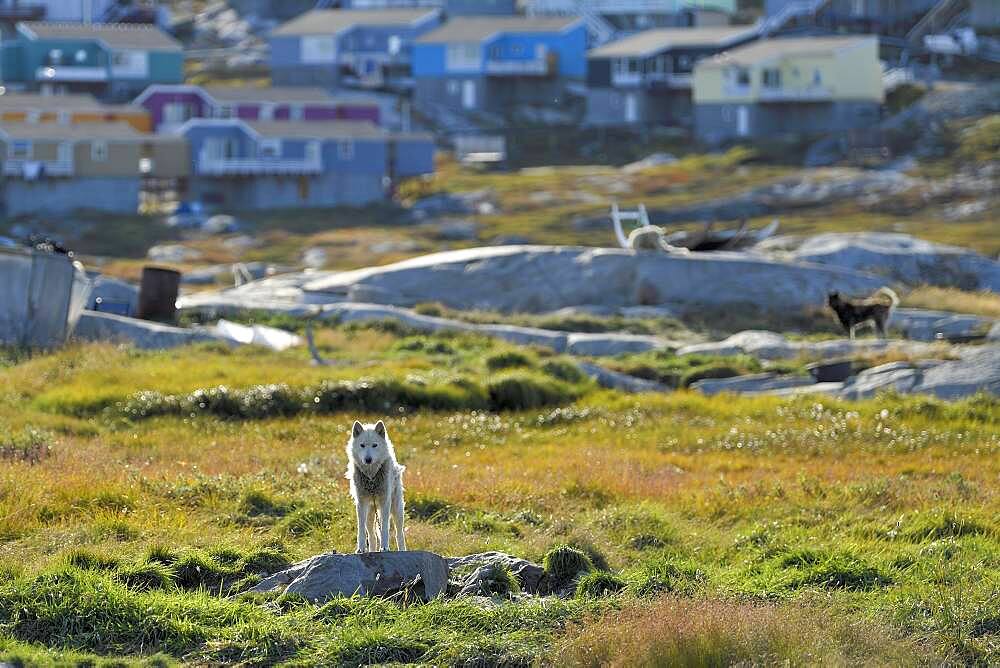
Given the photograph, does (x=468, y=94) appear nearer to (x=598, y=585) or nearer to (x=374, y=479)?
(x=374, y=479)

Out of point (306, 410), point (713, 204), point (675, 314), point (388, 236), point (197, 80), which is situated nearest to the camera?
point (306, 410)

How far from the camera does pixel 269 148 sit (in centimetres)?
9869

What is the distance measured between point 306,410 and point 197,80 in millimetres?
111697

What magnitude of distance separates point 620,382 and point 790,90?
83.5m

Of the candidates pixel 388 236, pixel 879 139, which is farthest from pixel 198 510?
pixel 879 139

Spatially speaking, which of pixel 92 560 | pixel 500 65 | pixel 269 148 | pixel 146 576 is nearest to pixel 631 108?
pixel 500 65

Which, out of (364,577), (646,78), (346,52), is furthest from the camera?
(346,52)

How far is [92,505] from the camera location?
48.6 ft

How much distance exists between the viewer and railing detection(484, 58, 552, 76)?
12375 centimetres

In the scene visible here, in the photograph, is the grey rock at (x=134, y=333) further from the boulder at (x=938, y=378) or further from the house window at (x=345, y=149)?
the house window at (x=345, y=149)

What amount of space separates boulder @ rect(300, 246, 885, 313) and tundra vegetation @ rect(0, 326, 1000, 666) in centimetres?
1272

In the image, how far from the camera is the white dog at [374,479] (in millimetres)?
12750

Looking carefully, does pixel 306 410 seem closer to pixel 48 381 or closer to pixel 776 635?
pixel 48 381

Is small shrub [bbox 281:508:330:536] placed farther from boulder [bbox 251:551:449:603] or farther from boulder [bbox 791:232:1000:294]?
boulder [bbox 791:232:1000:294]
